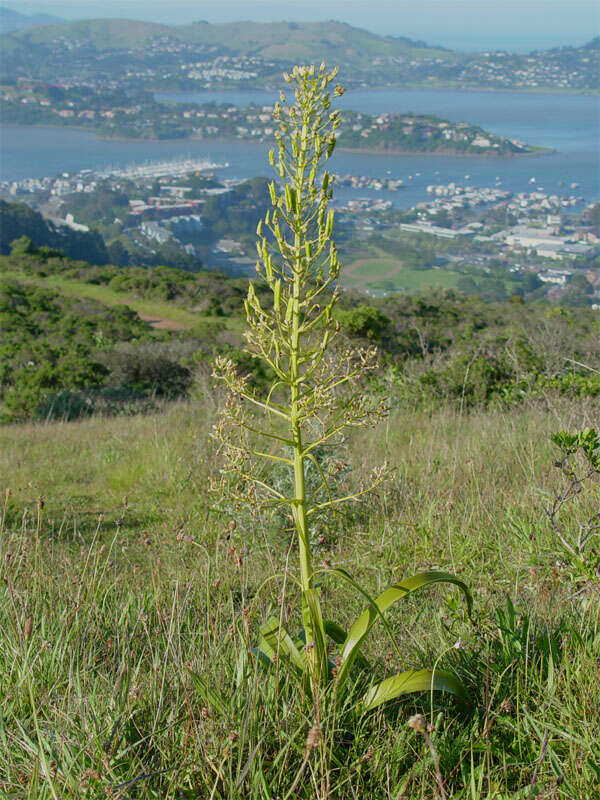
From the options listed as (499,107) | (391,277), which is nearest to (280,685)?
(391,277)

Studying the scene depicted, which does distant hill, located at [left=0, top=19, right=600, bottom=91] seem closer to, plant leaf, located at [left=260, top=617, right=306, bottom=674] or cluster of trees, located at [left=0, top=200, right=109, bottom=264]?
cluster of trees, located at [left=0, top=200, right=109, bottom=264]

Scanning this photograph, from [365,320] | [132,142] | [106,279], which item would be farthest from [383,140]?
[365,320]

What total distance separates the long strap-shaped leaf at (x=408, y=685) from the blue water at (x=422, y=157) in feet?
213

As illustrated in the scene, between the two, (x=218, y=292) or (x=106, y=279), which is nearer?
(x=218, y=292)

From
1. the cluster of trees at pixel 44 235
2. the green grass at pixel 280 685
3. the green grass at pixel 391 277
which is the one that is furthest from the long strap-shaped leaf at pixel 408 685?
the cluster of trees at pixel 44 235

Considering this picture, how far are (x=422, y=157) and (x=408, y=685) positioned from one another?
9399 cm

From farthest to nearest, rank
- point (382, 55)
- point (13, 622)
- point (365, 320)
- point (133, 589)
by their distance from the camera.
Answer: point (382, 55), point (365, 320), point (133, 589), point (13, 622)

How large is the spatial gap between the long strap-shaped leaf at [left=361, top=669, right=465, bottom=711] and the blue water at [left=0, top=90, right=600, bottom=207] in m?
64.8

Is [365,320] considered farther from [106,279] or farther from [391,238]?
[391,238]

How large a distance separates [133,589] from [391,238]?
50393 millimetres

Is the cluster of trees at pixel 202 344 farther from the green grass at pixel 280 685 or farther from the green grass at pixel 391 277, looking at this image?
the green grass at pixel 391 277

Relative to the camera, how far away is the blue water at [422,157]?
7650 cm

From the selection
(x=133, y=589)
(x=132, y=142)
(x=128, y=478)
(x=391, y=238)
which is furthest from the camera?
(x=132, y=142)

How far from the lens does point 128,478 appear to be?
626 cm
